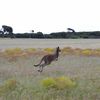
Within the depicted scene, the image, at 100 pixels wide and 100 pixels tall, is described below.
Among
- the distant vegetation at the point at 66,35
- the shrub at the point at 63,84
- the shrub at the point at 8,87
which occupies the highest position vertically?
the shrub at the point at 63,84

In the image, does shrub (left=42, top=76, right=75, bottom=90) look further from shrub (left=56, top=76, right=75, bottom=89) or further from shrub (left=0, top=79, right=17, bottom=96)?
shrub (left=0, top=79, right=17, bottom=96)

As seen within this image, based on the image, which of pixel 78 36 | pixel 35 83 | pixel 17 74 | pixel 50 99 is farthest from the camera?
pixel 78 36

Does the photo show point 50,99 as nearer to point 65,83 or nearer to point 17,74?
point 65,83

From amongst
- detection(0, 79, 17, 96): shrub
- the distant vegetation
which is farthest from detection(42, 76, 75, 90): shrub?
the distant vegetation

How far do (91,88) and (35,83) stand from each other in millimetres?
1895

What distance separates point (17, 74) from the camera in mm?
16828

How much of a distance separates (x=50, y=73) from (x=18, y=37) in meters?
63.2

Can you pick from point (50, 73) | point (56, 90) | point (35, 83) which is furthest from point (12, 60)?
point (56, 90)

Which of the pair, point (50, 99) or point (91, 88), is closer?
point (50, 99)

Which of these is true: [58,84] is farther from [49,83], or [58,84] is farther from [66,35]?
[66,35]

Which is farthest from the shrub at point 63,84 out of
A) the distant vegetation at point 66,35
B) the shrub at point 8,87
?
the distant vegetation at point 66,35

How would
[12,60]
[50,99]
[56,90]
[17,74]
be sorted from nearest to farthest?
1. [50,99]
2. [56,90]
3. [17,74]
4. [12,60]

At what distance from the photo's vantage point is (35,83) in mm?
13922

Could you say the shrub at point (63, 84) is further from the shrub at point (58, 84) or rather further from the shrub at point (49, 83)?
the shrub at point (49, 83)
